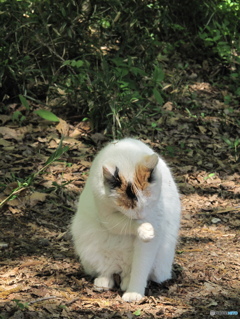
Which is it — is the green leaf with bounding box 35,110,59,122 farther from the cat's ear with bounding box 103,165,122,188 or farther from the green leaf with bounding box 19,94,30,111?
the cat's ear with bounding box 103,165,122,188

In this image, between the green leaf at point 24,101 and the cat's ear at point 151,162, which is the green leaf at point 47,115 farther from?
the cat's ear at point 151,162

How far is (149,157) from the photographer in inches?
149

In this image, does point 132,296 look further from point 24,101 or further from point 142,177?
point 24,101

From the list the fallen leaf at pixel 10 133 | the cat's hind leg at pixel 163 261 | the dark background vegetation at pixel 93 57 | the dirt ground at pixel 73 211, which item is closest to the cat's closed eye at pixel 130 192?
the cat's hind leg at pixel 163 261

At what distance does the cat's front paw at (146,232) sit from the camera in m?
3.82

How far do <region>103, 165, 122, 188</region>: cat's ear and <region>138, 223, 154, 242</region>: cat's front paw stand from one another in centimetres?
35

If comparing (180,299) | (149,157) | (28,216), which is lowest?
(28,216)

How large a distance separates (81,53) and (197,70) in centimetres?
253

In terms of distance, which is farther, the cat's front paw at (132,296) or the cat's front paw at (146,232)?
the cat's front paw at (132,296)

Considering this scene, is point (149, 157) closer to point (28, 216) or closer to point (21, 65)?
point (28, 216)

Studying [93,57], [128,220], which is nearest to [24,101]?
[93,57]

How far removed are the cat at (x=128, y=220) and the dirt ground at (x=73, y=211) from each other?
0.54ft

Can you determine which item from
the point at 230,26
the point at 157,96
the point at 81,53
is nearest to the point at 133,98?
the point at 157,96

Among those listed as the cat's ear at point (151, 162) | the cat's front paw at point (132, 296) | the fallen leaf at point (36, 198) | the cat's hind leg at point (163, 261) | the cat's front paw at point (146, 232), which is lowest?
the fallen leaf at point (36, 198)
